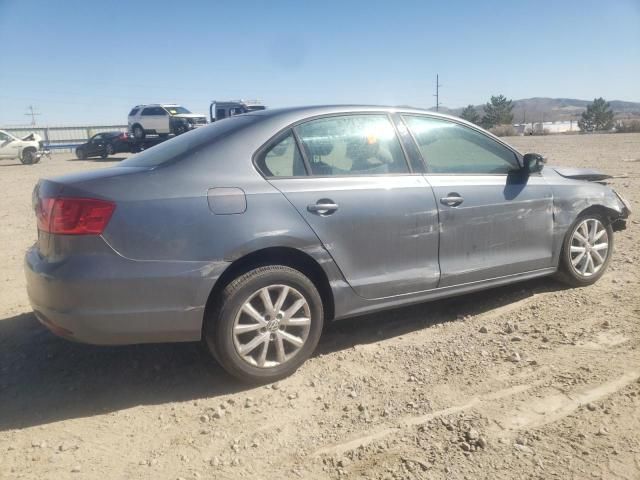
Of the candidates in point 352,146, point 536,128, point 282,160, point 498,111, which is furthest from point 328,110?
point 498,111

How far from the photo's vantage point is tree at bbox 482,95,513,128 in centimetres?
7562

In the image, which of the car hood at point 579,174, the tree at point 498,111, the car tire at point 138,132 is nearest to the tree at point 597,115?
the tree at point 498,111

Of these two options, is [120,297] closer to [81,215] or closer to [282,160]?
[81,215]

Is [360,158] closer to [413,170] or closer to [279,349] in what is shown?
[413,170]

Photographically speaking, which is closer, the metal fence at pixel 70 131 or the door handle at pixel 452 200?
the door handle at pixel 452 200

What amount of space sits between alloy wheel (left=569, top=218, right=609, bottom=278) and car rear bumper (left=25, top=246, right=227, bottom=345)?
10.3 feet

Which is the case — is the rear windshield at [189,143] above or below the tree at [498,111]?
below

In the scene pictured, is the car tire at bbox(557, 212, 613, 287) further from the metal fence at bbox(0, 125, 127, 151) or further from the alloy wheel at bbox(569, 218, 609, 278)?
the metal fence at bbox(0, 125, 127, 151)

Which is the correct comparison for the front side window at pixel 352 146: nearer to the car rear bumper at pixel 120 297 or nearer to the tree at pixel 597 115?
the car rear bumper at pixel 120 297

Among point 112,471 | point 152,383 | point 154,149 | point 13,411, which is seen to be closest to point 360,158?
point 154,149

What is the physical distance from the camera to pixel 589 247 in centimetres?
461

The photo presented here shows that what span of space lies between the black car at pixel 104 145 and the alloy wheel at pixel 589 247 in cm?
2786

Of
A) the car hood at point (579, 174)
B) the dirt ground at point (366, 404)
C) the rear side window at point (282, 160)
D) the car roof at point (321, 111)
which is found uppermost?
the car roof at point (321, 111)

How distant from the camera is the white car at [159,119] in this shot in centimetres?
2817
